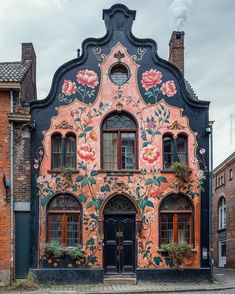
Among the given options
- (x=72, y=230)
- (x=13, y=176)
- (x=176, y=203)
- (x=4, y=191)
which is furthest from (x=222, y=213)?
(x=4, y=191)

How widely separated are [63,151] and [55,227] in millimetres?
3147

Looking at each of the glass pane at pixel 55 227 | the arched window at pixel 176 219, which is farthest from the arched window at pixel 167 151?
the glass pane at pixel 55 227

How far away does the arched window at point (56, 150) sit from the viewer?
21.2m

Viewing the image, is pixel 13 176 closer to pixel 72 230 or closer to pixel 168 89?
pixel 72 230

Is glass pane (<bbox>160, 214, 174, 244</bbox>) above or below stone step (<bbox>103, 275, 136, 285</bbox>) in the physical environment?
above

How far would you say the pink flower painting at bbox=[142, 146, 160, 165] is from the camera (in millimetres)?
21156

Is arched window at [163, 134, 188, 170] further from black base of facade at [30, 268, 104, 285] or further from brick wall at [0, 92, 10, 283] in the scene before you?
brick wall at [0, 92, 10, 283]

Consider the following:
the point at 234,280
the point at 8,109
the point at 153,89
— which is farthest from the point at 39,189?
the point at 234,280

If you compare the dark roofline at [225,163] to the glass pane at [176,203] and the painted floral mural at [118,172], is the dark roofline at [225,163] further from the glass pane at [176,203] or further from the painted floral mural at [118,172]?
the glass pane at [176,203]

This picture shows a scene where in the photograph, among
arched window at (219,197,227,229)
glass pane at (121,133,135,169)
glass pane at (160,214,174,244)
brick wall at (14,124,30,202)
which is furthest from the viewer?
arched window at (219,197,227,229)

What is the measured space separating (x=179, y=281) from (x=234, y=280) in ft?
9.81

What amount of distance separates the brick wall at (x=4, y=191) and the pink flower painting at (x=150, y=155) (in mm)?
5629

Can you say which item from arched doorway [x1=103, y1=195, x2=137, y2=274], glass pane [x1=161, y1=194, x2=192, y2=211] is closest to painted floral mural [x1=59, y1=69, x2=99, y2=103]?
arched doorway [x1=103, y1=195, x2=137, y2=274]

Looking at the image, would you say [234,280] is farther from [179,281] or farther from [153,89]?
[153,89]
